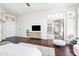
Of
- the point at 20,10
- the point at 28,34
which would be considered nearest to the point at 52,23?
the point at 20,10

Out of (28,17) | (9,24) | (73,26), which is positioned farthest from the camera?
(28,17)

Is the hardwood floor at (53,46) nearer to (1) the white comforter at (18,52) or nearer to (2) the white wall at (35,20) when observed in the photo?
(2) the white wall at (35,20)

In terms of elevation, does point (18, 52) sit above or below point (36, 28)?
below

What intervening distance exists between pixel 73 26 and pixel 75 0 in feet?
6.44

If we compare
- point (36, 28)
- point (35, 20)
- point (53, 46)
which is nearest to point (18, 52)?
point (53, 46)

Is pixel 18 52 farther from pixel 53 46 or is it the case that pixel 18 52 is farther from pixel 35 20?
pixel 35 20

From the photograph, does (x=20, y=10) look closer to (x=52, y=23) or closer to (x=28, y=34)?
(x=52, y=23)

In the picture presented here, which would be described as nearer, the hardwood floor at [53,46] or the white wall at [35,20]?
the hardwood floor at [53,46]

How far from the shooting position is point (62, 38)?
104 inches

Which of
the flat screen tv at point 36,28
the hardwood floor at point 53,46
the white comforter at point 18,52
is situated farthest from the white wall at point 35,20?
the white comforter at point 18,52

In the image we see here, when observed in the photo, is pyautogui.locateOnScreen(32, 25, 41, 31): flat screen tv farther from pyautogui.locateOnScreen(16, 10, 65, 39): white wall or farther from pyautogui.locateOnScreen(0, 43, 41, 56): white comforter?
pyautogui.locateOnScreen(0, 43, 41, 56): white comforter

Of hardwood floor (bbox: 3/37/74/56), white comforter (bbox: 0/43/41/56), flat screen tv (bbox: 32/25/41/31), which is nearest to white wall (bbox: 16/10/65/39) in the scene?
flat screen tv (bbox: 32/25/41/31)

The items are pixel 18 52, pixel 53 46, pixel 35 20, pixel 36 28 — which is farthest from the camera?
pixel 36 28

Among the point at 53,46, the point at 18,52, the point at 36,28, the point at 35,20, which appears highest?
the point at 35,20
